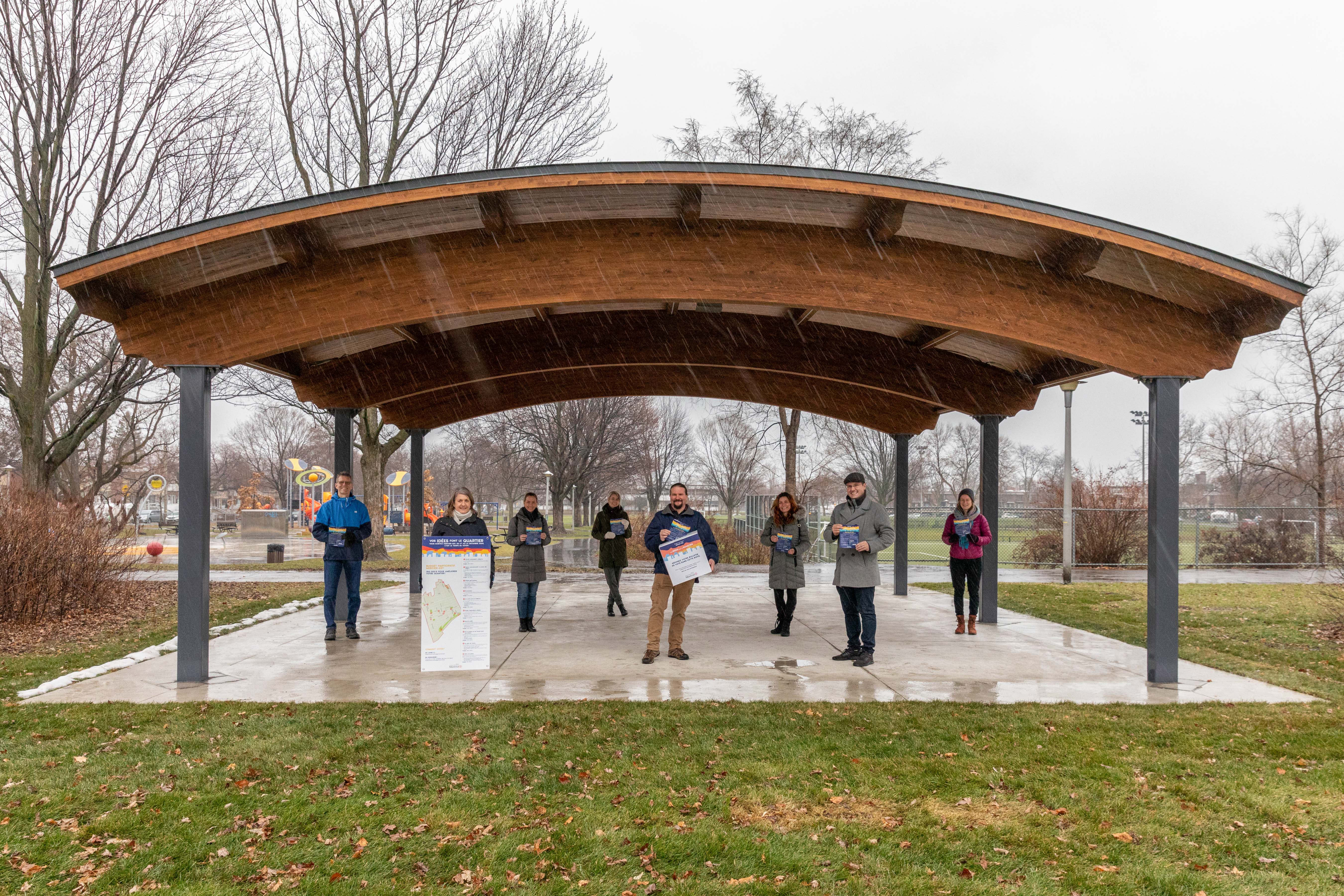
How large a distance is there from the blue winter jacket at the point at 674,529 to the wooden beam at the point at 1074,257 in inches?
157

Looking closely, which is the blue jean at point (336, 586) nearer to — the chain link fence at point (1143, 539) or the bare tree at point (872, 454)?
the chain link fence at point (1143, 539)

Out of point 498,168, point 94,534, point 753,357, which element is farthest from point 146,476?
point 498,168

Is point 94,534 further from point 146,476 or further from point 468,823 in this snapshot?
point 146,476

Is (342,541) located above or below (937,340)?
below

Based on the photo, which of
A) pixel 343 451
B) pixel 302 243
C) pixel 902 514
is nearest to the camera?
pixel 302 243

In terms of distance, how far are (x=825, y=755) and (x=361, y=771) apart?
284 centimetres

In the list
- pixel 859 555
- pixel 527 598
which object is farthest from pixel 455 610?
pixel 859 555

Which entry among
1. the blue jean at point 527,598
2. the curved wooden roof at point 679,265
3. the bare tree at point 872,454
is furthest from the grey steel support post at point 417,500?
the bare tree at point 872,454

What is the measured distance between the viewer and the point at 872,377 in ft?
39.9

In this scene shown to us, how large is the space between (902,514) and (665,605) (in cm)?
722

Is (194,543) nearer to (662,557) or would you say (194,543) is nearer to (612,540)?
(662,557)

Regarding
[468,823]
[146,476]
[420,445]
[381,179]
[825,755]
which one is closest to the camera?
[468,823]

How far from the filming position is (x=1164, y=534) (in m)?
7.76

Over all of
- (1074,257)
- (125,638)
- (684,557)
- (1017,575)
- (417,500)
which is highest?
(1074,257)
